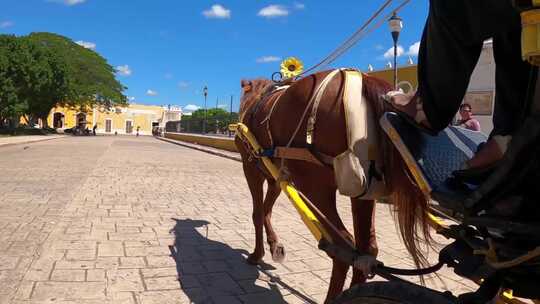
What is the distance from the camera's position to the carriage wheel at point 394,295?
1.36 meters

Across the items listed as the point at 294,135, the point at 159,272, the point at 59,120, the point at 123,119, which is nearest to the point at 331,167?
the point at 294,135

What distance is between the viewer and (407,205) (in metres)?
2.07

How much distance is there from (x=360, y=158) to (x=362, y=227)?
0.50 metres

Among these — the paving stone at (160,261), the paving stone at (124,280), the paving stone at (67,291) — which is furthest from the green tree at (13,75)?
the paving stone at (67,291)

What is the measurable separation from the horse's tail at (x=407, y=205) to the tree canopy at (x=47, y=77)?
130 feet

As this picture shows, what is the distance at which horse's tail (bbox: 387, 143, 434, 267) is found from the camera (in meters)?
2.06

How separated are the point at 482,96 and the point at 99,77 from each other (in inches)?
1958

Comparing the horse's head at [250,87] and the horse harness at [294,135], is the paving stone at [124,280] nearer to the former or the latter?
the horse harness at [294,135]

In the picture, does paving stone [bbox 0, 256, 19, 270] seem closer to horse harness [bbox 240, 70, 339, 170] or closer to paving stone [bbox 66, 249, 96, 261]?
paving stone [bbox 66, 249, 96, 261]

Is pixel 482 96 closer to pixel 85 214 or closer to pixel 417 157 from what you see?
pixel 85 214

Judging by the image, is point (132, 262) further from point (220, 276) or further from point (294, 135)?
point (294, 135)

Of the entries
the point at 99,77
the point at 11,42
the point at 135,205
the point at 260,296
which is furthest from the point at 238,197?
the point at 99,77

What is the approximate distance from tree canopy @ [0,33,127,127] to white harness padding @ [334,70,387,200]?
129 ft

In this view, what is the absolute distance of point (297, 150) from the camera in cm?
267
